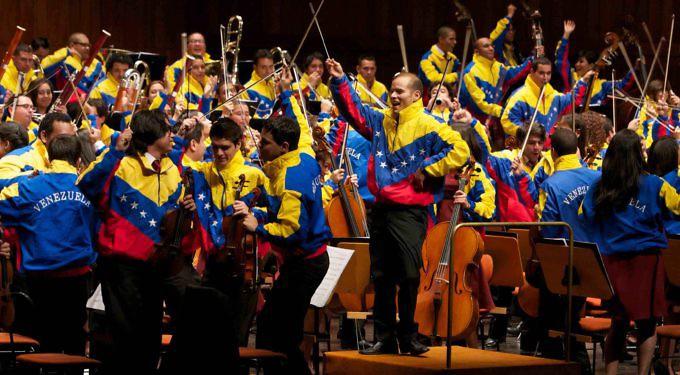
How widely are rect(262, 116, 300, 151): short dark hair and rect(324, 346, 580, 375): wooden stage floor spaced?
119 centimetres

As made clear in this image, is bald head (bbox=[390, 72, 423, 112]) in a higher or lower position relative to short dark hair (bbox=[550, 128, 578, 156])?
higher

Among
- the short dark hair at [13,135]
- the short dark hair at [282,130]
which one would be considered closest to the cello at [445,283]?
the short dark hair at [282,130]

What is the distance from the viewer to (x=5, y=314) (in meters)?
6.79

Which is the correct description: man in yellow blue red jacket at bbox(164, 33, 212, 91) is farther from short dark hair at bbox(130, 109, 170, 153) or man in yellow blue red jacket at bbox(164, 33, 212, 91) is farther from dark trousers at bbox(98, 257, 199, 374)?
dark trousers at bbox(98, 257, 199, 374)

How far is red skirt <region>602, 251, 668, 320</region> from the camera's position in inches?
277

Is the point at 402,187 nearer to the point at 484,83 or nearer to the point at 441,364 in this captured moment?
the point at 441,364

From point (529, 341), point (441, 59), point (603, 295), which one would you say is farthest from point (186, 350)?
point (441, 59)

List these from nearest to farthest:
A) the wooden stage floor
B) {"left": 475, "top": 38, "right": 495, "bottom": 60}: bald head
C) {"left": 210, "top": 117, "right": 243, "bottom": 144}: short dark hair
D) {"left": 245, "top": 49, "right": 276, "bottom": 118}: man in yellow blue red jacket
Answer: the wooden stage floor → {"left": 210, "top": 117, "right": 243, "bottom": 144}: short dark hair → {"left": 245, "top": 49, "right": 276, "bottom": 118}: man in yellow blue red jacket → {"left": 475, "top": 38, "right": 495, "bottom": 60}: bald head

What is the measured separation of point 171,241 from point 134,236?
20 centimetres

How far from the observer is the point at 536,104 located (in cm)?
1219

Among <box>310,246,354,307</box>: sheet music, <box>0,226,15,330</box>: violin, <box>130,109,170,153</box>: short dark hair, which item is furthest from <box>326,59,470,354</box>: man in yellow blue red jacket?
<box>0,226,15,330</box>: violin

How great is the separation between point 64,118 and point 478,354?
3227mm

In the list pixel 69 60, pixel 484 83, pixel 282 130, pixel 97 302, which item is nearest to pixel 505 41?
pixel 484 83

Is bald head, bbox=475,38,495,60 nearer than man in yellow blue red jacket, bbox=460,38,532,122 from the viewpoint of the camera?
No
